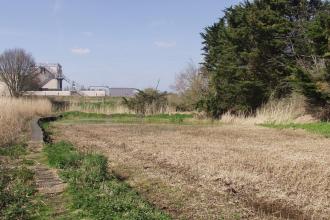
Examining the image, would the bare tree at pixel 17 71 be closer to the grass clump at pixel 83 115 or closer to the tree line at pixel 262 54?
the grass clump at pixel 83 115

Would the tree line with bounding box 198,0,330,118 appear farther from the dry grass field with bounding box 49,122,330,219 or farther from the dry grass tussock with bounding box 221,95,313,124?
the dry grass field with bounding box 49,122,330,219

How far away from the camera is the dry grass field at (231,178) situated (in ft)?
22.8

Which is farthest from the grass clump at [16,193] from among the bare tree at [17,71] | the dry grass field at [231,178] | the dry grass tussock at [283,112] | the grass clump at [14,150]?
the bare tree at [17,71]

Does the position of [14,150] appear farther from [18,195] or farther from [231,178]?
[231,178]

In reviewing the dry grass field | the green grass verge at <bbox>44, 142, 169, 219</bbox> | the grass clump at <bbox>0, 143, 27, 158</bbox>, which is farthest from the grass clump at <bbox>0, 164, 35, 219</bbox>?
the grass clump at <bbox>0, 143, 27, 158</bbox>

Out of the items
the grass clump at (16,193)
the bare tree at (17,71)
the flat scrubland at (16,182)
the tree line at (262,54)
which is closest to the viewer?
the grass clump at (16,193)

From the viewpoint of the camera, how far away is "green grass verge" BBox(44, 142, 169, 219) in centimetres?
655

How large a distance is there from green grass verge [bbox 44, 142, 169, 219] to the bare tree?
156 ft

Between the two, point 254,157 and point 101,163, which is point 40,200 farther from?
point 254,157

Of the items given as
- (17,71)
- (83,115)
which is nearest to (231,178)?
(83,115)

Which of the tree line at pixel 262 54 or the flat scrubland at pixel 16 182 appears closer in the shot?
the flat scrubland at pixel 16 182

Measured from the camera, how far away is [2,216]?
6.53 meters

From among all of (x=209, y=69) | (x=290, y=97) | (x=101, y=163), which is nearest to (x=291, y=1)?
(x=290, y=97)

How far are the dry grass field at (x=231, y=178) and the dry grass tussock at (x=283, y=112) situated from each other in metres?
11.8
